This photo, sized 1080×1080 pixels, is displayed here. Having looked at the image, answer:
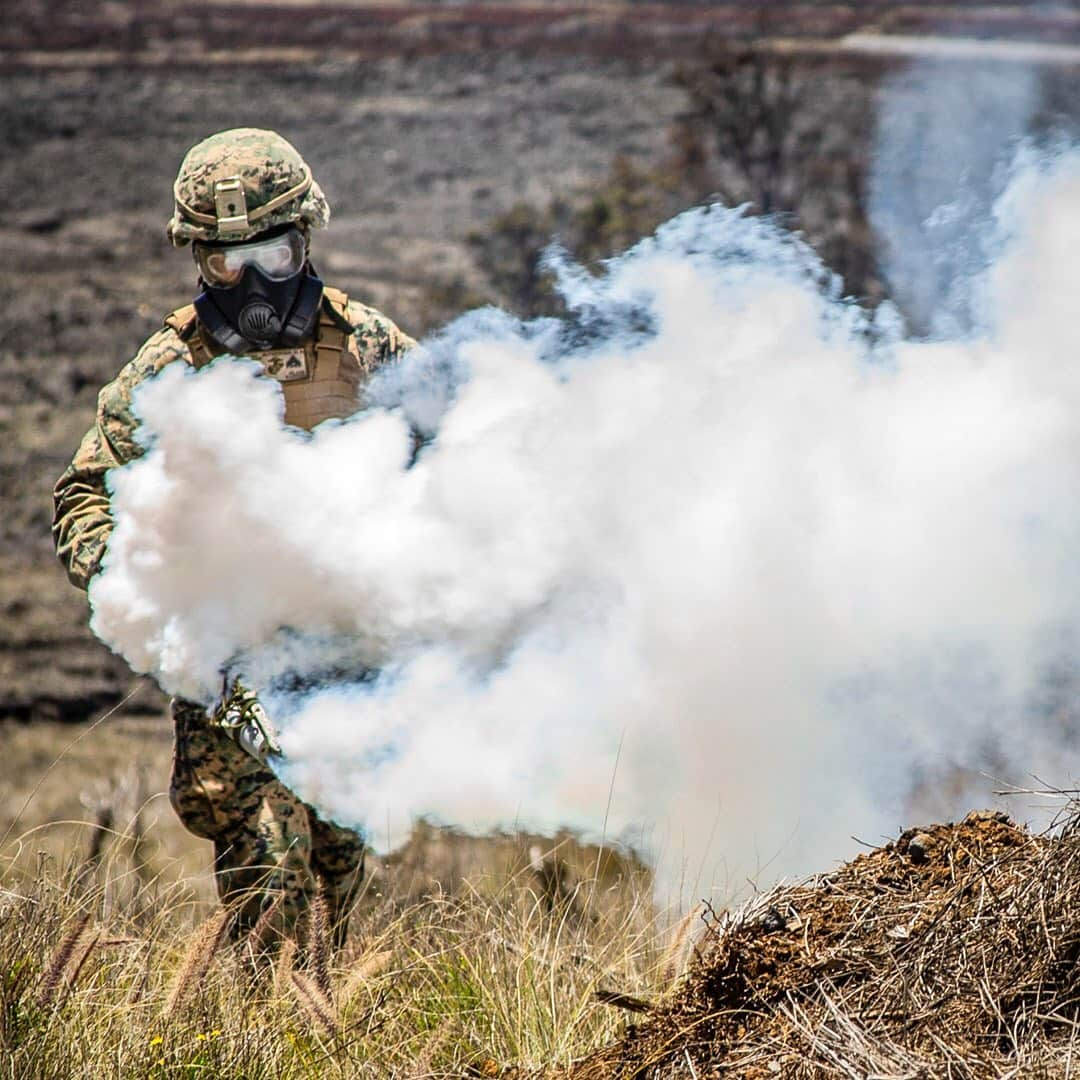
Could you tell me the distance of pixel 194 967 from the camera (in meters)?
3.86

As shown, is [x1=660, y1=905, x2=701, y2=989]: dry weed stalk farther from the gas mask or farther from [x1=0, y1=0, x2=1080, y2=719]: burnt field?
[x1=0, y1=0, x2=1080, y2=719]: burnt field

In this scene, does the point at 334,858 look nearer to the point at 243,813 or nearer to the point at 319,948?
the point at 243,813

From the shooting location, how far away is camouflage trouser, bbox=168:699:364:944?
4.97 m

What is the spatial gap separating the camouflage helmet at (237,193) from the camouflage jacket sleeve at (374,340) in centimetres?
36

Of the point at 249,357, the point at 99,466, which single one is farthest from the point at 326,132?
the point at 99,466

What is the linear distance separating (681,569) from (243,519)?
4.30 ft

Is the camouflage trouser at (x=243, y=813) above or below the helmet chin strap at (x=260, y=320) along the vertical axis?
below

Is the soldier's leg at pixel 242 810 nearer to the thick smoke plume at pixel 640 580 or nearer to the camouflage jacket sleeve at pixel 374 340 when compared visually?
the thick smoke plume at pixel 640 580

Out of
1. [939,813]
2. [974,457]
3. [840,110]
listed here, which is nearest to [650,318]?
[974,457]

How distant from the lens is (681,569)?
4.57m

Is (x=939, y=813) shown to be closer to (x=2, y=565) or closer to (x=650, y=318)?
(x=650, y=318)

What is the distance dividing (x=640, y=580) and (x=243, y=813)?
1570mm

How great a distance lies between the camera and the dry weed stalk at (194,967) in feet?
12.6

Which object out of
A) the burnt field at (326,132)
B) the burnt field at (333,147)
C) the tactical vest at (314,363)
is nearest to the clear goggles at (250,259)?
the tactical vest at (314,363)
